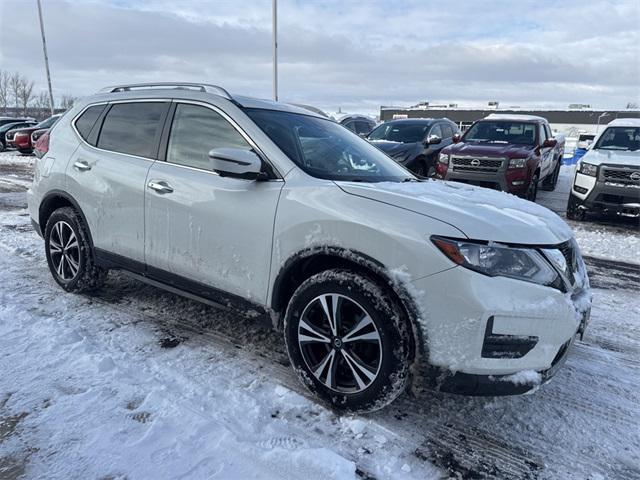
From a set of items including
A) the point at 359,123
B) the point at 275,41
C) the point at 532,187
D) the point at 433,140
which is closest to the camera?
the point at 532,187

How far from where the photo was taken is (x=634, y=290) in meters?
5.04

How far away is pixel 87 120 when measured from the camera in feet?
14.0

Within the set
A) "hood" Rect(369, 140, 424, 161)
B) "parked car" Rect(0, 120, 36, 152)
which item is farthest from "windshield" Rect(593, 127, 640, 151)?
"parked car" Rect(0, 120, 36, 152)

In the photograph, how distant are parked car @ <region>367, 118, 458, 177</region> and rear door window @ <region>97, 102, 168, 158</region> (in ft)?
21.5

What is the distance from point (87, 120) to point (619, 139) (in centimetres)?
971

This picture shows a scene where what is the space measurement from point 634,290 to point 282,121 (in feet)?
13.9

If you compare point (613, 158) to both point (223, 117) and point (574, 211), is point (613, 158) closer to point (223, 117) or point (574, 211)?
point (574, 211)

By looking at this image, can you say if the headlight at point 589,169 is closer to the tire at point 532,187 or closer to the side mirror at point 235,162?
the tire at point 532,187

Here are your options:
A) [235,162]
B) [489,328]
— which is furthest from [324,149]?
[489,328]

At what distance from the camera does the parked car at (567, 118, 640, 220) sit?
25.9 feet

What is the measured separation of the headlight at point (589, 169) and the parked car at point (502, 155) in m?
0.91

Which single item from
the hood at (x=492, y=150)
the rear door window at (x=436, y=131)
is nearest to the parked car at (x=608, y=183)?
the hood at (x=492, y=150)

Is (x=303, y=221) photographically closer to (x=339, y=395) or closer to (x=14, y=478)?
(x=339, y=395)

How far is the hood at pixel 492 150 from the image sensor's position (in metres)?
9.05
